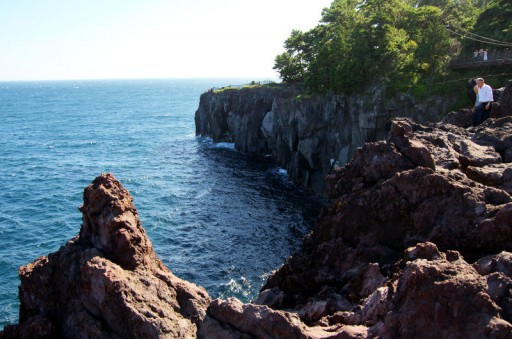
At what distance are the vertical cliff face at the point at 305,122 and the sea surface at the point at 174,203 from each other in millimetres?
3881

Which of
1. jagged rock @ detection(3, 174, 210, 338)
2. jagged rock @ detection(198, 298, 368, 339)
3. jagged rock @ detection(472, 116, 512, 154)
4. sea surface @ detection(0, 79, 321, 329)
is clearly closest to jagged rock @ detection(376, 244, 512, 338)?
jagged rock @ detection(198, 298, 368, 339)

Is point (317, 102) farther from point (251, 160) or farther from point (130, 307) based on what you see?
point (130, 307)

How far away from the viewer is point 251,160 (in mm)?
86875

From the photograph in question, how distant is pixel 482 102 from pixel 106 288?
86.4 ft

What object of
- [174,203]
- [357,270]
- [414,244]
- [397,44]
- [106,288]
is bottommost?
[174,203]

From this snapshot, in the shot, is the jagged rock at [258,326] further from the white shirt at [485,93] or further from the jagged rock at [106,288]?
the white shirt at [485,93]

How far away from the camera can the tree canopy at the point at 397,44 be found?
177 ft

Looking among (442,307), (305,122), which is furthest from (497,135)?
(305,122)

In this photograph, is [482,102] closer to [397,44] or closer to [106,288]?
[106,288]

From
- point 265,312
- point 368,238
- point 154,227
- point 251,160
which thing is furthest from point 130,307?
point 251,160

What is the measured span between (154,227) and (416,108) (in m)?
34.6

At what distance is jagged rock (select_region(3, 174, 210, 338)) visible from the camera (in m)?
16.1

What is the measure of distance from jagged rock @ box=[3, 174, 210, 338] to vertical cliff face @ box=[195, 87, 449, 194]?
41124mm

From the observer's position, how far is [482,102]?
29.3 m
